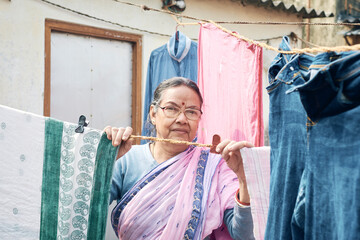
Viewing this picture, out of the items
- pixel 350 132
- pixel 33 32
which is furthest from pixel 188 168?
pixel 33 32

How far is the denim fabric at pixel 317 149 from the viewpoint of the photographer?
127 centimetres

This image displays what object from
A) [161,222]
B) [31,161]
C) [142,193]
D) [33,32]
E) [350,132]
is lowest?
[161,222]

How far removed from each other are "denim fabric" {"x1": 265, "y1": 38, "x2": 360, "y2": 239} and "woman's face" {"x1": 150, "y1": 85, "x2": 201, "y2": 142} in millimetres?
757

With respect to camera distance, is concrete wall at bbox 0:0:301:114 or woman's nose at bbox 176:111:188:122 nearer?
woman's nose at bbox 176:111:188:122

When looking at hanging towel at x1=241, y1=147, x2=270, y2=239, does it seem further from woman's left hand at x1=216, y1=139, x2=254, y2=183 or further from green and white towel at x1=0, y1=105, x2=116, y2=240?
green and white towel at x1=0, y1=105, x2=116, y2=240

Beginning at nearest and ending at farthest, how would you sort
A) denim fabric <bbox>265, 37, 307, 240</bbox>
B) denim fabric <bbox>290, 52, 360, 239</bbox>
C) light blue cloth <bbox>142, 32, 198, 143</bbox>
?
1. denim fabric <bbox>290, 52, 360, 239</bbox>
2. denim fabric <bbox>265, 37, 307, 240</bbox>
3. light blue cloth <bbox>142, 32, 198, 143</bbox>

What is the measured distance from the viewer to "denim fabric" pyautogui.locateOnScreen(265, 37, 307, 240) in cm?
152

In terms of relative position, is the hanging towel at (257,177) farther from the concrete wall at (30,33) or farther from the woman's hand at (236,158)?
the concrete wall at (30,33)

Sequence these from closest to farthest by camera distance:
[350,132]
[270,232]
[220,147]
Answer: [350,132] → [270,232] → [220,147]

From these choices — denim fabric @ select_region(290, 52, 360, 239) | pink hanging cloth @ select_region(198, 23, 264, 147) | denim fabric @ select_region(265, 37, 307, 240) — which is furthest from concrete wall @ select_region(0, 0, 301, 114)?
denim fabric @ select_region(290, 52, 360, 239)

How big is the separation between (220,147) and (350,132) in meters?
0.69

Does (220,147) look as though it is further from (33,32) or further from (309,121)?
(33,32)

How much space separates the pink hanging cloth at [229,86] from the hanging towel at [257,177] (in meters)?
1.16

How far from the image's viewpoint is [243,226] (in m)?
2.02
